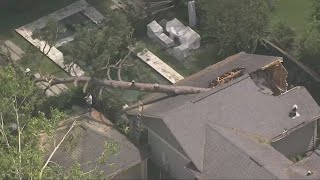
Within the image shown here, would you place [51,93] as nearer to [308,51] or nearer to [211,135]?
[211,135]

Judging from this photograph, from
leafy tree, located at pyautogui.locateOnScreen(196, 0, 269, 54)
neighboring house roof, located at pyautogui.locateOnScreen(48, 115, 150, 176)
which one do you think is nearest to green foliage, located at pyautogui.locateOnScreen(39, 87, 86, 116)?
neighboring house roof, located at pyautogui.locateOnScreen(48, 115, 150, 176)

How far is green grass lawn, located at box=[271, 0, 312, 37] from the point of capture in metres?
40.1

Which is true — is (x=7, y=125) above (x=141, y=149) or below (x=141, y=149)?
above

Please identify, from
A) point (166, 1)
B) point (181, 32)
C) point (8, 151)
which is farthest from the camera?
point (166, 1)

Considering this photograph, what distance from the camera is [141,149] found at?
30625 mm

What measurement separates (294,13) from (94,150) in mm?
17082

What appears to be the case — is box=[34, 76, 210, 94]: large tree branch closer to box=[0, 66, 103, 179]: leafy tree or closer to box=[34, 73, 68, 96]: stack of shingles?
box=[34, 73, 68, 96]: stack of shingles

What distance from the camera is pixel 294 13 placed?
137 ft

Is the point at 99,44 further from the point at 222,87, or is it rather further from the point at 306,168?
the point at 306,168

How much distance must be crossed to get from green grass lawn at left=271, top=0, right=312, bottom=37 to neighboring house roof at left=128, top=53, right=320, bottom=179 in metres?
8.57

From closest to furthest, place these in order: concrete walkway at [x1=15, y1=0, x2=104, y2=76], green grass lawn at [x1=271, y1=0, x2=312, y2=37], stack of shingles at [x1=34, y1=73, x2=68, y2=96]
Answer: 1. stack of shingles at [x1=34, y1=73, x2=68, y2=96]
2. concrete walkway at [x1=15, y1=0, x2=104, y2=76]
3. green grass lawn at [x1=271, y1=0, x2=312, y2=37]

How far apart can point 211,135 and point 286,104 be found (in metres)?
4.32

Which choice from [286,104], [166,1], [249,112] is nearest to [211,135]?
[249,112]

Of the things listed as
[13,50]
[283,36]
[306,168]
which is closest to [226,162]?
[306,168]
